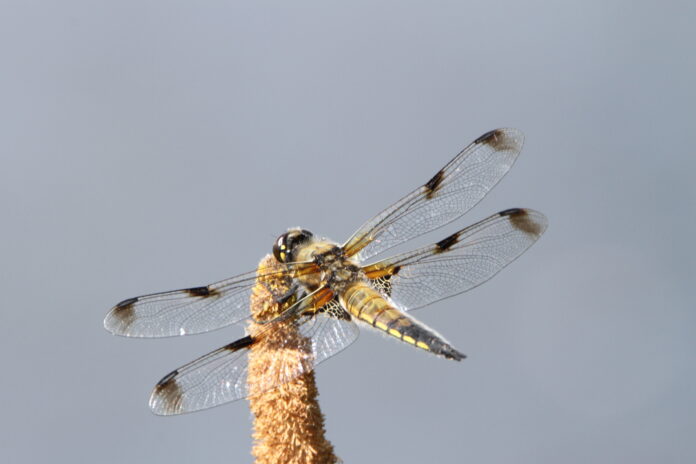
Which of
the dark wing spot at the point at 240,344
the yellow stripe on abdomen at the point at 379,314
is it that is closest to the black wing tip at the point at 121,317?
the dark wing spot at the point at 240,344

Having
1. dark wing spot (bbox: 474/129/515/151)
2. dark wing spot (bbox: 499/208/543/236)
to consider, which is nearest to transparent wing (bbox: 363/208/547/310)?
dark wing spot (bbox: 499/208/543/236)

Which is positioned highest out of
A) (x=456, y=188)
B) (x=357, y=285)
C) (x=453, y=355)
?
(x=456, y=188)

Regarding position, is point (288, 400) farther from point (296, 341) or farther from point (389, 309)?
point (389, 309)

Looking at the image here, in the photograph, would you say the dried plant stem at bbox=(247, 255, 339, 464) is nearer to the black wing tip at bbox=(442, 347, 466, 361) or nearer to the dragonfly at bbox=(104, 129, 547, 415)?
the dragonfly at bbox=(104, 129, 547, 415)

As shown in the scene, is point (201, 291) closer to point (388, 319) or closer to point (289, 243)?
point (289, 243)

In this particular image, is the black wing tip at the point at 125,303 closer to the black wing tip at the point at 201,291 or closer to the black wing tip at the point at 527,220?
the black wing tip at the point at 201,291

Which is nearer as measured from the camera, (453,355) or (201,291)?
(453,355)

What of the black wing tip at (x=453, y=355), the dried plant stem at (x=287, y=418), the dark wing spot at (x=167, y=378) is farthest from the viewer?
the dark wing spot at (x=167, y=378)

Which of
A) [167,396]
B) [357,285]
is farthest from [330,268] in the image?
[167,396]
